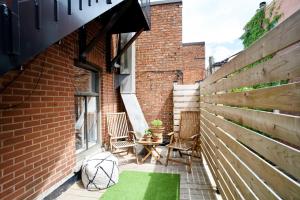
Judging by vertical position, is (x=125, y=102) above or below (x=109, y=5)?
below

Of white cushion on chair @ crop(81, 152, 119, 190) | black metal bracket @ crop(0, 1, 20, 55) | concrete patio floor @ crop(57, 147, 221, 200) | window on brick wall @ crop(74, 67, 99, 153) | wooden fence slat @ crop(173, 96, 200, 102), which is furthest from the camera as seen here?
wooden fence slat @ crop(173, 96, 200, 102)

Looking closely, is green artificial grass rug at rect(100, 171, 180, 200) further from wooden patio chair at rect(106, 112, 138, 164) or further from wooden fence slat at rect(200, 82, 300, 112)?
wooden fence slat at rect(200, 82, 300, 112)

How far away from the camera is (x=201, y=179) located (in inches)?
140

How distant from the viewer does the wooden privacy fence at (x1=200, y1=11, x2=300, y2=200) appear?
2.94 feet

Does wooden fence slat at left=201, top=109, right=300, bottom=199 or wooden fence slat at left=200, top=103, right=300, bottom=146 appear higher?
wooden fence slat at left=200, top=103, right=300, bottom=146

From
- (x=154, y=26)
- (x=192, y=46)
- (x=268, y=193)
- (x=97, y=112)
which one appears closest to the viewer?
(x=268, y=193)

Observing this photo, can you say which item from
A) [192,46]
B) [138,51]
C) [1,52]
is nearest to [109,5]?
[1,52]

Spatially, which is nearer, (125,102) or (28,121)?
(28,121)

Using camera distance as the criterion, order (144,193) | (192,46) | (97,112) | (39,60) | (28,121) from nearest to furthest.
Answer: (28,121) → (39,60) → (144,193) → (97,112) → (192,46)

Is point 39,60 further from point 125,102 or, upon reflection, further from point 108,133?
point 125,102

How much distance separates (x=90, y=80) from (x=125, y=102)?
4.72ft

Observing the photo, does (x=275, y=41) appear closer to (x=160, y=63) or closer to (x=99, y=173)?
(x=99, y=173)

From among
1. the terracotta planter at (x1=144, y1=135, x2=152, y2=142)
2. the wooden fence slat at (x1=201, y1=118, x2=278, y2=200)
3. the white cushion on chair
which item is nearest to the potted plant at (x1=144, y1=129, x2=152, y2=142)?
the terracotta planter at (x1=144, y1=135, x2=152, y2=142)

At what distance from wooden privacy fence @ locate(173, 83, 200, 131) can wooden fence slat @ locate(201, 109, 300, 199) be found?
3804 millimetres
